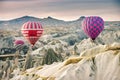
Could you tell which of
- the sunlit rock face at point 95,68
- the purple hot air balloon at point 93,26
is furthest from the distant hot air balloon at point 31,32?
the purple hot air balloon at point 93,26

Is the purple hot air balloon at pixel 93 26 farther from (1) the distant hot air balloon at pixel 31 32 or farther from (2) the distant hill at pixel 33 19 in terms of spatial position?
(2) the distant hill at pixel 33 19

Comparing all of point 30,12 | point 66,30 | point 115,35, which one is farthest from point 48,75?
point 66,30

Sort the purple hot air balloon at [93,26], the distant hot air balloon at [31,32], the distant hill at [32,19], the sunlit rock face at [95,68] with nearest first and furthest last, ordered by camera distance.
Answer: the sunlit rock face at [95,68]
the purple hot air balloon at [93,26]
the distant hot air balloon at [31,32]
the distant hill at [32,19]

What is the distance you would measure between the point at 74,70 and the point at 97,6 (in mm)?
84675

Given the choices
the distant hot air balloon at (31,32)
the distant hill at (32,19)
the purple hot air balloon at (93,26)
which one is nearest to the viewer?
the purple hot air balloon at (93,26)

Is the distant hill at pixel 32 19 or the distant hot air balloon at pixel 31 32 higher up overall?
the distant hot air balloon at pixel 31 32

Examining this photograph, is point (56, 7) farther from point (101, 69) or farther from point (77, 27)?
point (101, 69)

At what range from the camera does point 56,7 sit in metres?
122

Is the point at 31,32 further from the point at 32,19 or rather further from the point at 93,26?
the point at 32,19

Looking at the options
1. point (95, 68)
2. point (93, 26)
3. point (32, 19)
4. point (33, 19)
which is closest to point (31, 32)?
point (93, 26)

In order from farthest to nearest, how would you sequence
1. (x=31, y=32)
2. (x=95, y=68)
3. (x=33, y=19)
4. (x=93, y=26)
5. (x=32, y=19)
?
(x=32, y=19)
(x=33, y=19)
(x=31, y=32)
(x=93, y=26)
(x=95, y=68)

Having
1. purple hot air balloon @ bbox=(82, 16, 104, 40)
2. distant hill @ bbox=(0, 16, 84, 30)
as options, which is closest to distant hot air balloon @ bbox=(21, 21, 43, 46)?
purple hot air balloon @ bbox=(82, 16, 104, 40)

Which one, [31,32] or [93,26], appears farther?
[31,32]

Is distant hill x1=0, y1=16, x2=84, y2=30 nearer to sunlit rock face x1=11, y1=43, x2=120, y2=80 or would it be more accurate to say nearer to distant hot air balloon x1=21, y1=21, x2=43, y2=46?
distant hot air balloon x1=21, y1=21, x2=43, y2=46
